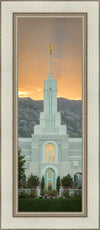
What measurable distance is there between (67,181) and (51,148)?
720mm

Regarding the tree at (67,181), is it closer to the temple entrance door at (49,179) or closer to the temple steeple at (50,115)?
the temple entrance door at (49,179)

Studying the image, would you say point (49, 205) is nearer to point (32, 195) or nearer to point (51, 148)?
point (32, 195)

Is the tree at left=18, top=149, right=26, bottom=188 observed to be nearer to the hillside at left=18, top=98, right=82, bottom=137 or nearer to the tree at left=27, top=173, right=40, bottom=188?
the tree at left=27, top=173, right=40, bottom=188

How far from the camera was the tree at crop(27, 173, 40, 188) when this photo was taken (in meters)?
3.66

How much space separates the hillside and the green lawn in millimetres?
976

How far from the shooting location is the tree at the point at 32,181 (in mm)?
3662

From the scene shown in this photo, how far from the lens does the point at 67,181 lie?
3.88 m

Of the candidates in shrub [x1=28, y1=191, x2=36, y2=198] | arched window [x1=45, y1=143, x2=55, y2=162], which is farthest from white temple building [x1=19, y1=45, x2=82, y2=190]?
shrub [x1=28, y1=191, x2=36, y2=198]

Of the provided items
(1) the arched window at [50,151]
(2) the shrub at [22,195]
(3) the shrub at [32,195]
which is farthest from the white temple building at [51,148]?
(2) the shrub at [22,195]

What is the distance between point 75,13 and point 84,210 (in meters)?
2.54

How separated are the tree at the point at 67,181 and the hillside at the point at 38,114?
68 centimetres

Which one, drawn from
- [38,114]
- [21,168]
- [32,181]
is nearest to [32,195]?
[32,181]

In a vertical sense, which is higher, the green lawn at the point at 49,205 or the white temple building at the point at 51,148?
the white temple building at the point at 51,148

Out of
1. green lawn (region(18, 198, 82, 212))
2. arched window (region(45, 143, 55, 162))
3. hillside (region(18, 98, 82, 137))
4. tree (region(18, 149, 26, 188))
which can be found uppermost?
hillside (region(18, 98, 82, 137))
